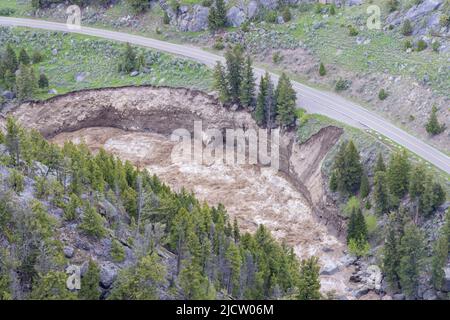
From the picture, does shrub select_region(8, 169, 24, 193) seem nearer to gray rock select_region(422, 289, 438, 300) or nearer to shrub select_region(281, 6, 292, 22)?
gray rock select_region(422, 289, 438, 300)

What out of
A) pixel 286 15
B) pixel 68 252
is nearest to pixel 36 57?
pixel 286 15

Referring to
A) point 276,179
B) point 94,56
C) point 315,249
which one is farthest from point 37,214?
point 94,56

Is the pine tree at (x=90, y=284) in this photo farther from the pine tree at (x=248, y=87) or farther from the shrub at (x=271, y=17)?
the shrub at (x=271, y=17)

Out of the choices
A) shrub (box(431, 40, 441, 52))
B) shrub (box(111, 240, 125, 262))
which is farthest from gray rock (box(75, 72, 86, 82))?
shrub (box(111, 240, 125, 262))

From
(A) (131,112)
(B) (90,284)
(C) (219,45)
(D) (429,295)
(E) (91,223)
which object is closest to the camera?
(B) (90,284)

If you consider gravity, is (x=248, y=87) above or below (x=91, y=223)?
below

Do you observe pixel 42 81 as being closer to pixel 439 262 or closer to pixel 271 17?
pixel 271 17
